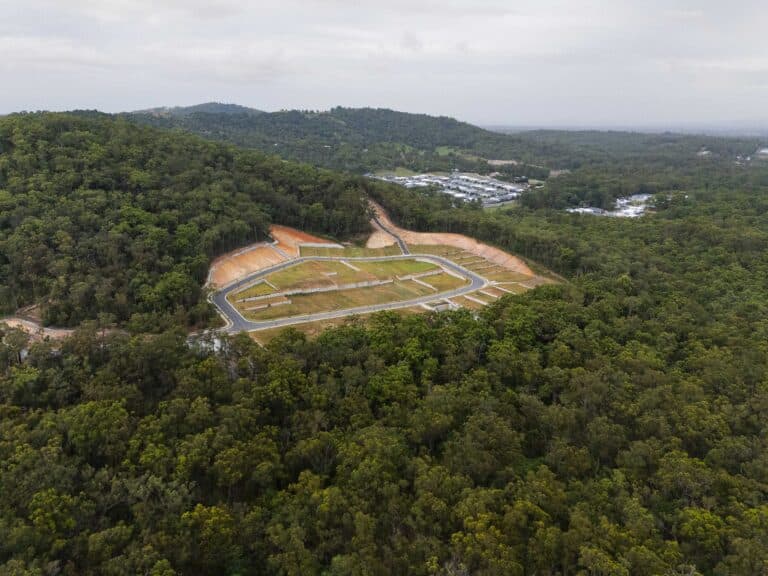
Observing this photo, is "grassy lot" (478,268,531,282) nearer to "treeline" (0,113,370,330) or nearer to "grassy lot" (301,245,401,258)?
"grassy lot" (301,245,401,258)

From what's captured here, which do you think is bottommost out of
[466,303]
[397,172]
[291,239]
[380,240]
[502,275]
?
[466,303]

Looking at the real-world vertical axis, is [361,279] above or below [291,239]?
below

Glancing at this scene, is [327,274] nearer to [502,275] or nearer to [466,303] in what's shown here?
[466,303]

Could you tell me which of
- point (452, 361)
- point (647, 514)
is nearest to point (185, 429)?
point (452, 361)

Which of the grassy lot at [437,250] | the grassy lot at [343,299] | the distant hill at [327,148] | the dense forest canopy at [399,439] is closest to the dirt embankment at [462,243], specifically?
the grassy lot at [437,250]

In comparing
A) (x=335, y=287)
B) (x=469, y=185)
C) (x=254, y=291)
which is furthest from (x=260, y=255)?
(x=469, y=185)

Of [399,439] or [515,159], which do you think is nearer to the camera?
[399,439]

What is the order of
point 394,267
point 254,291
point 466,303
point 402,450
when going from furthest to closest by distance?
point 394,267, point 466,303, point 254,291, point 402,450
